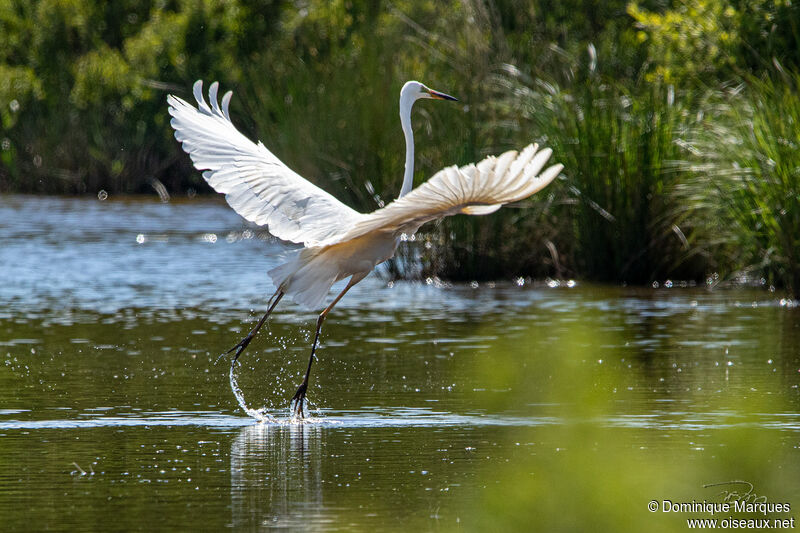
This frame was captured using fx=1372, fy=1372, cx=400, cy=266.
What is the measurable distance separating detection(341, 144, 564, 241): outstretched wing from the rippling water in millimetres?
832

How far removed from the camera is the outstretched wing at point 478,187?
5.97 metres

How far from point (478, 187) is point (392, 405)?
2186 mm

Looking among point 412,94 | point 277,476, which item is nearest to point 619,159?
point 412,94

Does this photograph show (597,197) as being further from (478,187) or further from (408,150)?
(478,187)

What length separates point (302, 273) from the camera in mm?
8258

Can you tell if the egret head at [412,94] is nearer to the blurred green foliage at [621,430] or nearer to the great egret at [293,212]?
the great egret at [293,212]

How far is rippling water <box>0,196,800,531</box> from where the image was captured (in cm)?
397

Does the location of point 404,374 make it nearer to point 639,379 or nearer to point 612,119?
point 639,379

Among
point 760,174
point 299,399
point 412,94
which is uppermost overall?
point 412,94

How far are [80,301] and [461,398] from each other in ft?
22.2

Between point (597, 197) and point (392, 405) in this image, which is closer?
point (392, 405)

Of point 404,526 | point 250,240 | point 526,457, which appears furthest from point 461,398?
point 250,240
